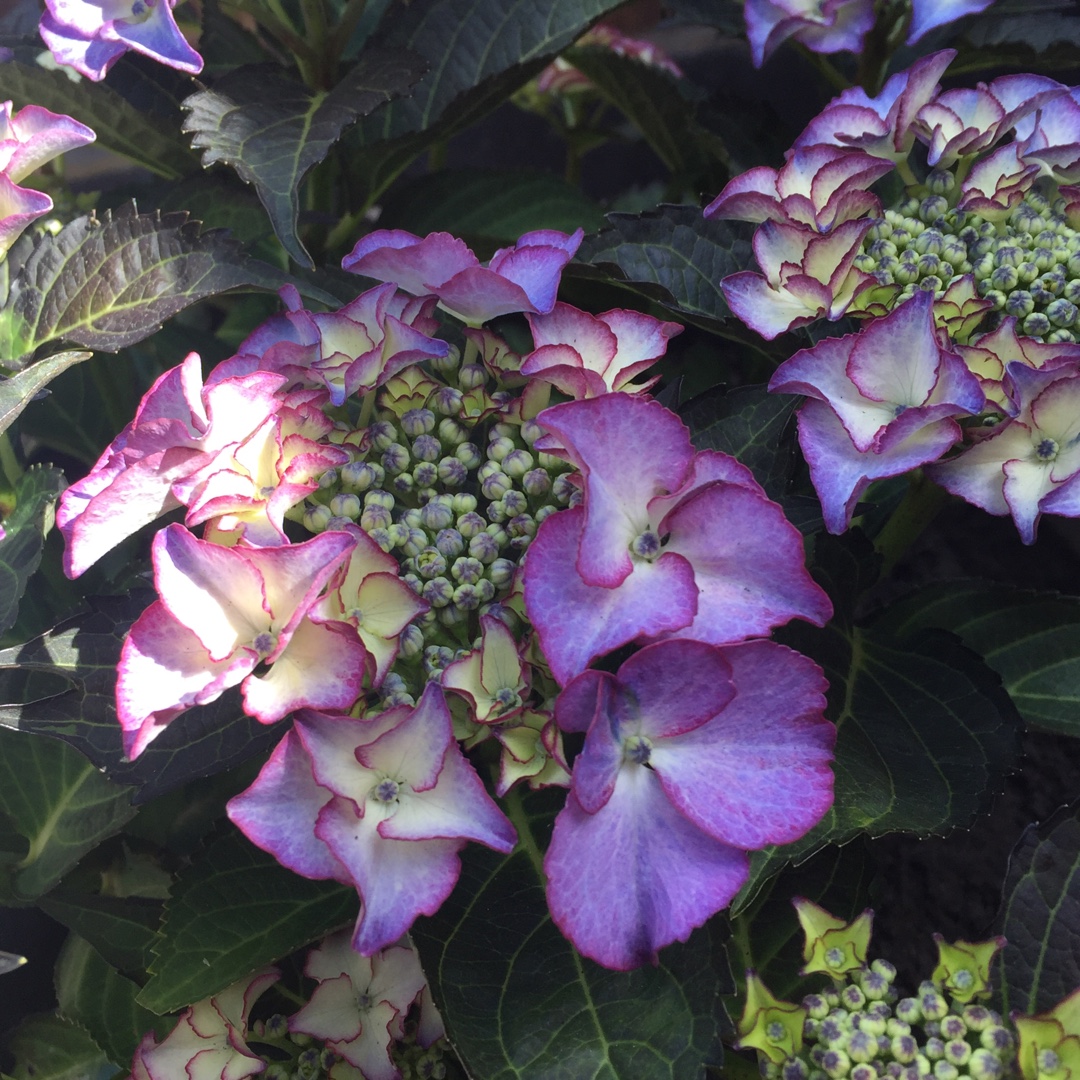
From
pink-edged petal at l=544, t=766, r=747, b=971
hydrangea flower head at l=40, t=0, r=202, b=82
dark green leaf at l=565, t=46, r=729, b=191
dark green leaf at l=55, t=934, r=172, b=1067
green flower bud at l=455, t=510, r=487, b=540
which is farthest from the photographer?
dark green leaf at l=565, t=46, r=729, b=191

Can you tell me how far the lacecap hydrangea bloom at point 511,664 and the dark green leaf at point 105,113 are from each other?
41 cm

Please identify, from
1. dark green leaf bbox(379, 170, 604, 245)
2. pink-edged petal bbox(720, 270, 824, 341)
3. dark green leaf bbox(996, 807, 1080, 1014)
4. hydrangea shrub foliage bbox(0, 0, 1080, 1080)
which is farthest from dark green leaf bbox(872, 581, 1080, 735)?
dark green leaf bbox(379, 170, 604, 245)

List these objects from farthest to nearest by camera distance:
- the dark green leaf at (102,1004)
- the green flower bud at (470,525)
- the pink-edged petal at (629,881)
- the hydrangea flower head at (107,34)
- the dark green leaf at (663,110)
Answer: the dark green leaf at (663,110) → the dark green leaf at (102,1004) → the hydrangea flower head at (107,34) → the green flower bud at (470,525) → the pink-edged petal at (629,881)

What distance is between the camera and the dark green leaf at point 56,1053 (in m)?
0.81

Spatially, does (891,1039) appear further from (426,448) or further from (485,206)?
(485,206)

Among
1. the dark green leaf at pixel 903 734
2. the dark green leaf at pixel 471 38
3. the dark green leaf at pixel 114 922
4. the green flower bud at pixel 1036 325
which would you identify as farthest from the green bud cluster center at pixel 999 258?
the dark green leaf at pixel 114 922

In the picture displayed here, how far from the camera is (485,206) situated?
99 centimetres

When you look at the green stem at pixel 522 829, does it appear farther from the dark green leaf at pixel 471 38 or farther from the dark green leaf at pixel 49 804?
the dark green leaf at pixel 471 38

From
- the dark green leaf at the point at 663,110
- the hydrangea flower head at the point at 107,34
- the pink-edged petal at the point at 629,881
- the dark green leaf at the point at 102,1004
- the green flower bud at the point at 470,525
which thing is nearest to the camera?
the pink-edged petal at the point at 629,881

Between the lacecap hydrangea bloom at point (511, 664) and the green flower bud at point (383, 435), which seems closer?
the lacecap hydrangea bloom at point (511, 664)

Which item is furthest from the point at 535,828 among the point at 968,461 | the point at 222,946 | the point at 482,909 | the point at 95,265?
the point at 95,265

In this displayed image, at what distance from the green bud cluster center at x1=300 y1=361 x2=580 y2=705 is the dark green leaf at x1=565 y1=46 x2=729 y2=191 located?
1.55 feet

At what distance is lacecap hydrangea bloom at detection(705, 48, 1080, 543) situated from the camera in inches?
21.1

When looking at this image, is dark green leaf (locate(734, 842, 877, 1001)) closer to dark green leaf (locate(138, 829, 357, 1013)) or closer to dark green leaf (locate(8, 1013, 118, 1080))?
dark green leaf (locate(138, 829, 357, 1013))
